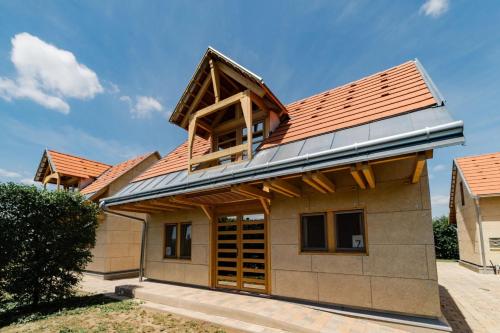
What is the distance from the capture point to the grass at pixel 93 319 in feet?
18.8

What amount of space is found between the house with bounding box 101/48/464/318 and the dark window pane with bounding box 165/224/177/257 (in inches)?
2.1

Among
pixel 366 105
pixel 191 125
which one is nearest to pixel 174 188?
pixel 191 125

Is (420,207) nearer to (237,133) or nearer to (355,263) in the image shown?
(355,263)

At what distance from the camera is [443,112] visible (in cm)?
486

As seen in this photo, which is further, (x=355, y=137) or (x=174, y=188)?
(x=174, y=188)

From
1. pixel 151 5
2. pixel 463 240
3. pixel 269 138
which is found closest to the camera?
pixel 269 138

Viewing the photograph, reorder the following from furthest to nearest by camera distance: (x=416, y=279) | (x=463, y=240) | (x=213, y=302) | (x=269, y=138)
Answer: (x=463, y=240)
(x=269, y=138)
(x=213, y=302)
(x=416, y=279)

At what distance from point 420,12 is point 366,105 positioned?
3047mm

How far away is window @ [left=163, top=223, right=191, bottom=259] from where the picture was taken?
9734 millimetres

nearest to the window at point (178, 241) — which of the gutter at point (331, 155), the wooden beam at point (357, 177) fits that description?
the gutter at point (331, 155)

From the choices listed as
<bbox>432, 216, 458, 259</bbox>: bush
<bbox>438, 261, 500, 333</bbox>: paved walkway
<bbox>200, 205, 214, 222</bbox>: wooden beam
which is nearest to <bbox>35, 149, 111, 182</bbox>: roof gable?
<bbox>200, 205, 214, 222</bbox>: wooden beam

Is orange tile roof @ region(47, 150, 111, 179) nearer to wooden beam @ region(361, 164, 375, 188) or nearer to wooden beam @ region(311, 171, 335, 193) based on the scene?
wooden beam @ region(311, 171, 335, 193)

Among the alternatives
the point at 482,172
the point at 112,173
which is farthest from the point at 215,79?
the point at 482,172

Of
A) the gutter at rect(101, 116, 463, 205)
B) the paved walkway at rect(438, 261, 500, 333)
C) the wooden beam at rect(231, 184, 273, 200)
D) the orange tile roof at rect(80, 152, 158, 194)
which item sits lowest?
the paved walkway at rect(438, 261, 500, 333)
